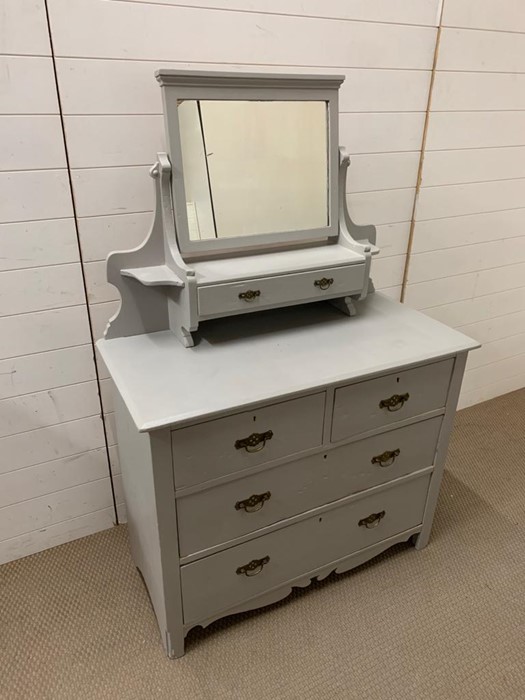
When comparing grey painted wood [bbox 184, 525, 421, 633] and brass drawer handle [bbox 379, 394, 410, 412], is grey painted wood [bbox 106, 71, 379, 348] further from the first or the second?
grey painted wood [bbox 184, 525, 421, 633]

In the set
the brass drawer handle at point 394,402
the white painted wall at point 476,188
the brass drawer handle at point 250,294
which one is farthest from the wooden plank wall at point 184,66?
the brass drawer handle at point 394,402

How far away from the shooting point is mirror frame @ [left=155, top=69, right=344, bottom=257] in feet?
3.96

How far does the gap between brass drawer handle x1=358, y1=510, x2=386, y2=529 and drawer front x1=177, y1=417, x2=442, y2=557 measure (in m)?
0.13

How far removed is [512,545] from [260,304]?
49.1 inches

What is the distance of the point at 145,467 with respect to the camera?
1188 mm

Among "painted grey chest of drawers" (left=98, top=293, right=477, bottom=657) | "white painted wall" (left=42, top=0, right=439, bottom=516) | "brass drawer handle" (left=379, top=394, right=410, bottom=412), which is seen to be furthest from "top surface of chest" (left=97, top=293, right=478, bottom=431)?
"white painted wall" (left=42, top=0, right=439, bottom=516)

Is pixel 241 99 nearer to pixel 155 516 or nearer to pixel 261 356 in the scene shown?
pixel 261 356

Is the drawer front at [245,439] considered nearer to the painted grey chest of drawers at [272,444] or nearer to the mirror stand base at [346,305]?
the painted grey chest of drawers at [272,444]

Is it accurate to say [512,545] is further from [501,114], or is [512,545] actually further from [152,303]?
[501,114]

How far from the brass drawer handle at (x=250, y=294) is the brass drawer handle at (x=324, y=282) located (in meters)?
0.17

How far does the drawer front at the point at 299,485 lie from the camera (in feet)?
4.09

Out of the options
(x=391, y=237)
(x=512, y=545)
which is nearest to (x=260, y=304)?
(x=391, y=237)

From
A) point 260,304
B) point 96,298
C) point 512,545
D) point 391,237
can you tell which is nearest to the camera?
point 260,304

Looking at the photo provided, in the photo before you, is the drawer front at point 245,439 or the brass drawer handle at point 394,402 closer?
the drawer front at point 245,439
